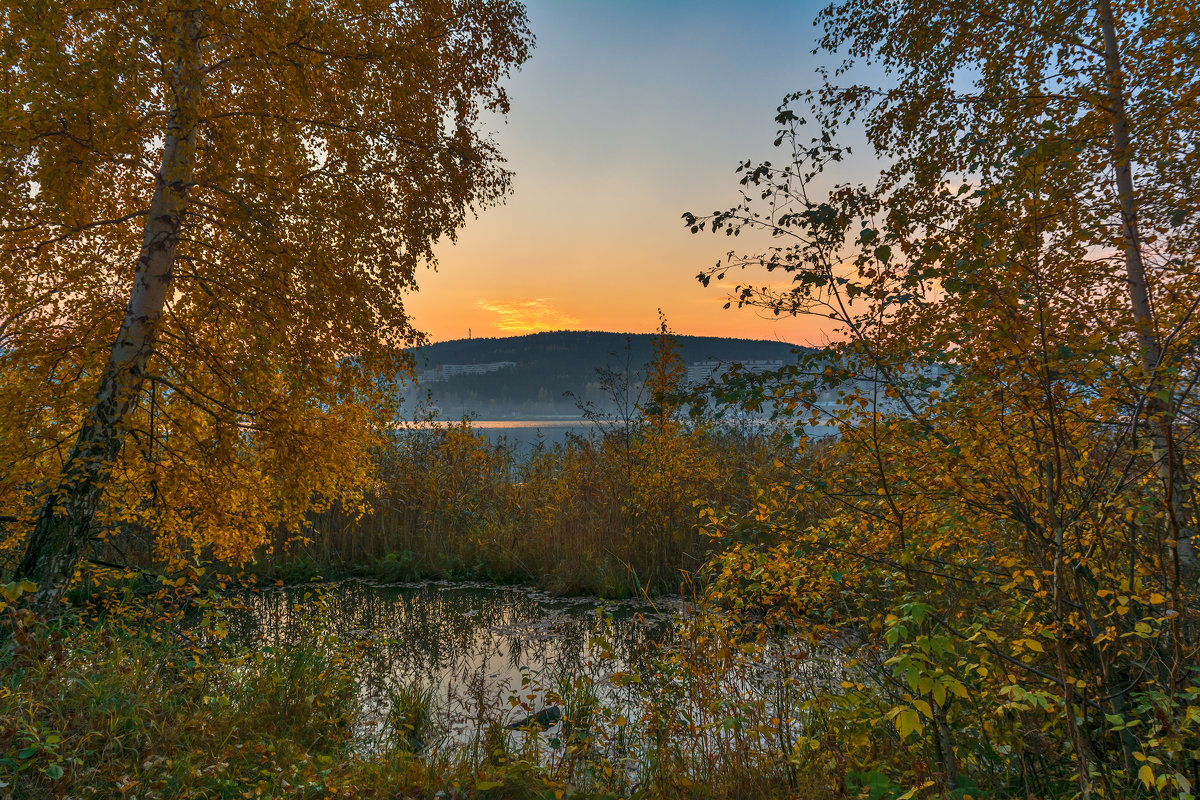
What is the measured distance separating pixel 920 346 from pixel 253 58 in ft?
18.1

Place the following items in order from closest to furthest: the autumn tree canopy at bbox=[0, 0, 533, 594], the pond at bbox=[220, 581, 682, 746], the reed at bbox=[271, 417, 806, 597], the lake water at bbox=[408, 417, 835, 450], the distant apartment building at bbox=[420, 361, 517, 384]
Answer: the autumn tree canopy at bbox=[0, 0, 533, 594] → the pond at bbox=[220, 581, 682, 746] → the reed at bbox=[271, 417, 806, 597] → the lake water at bbox=[408, 417, 835, 450] → the distant apartment building at bbox=[420, 361, 517, 384]

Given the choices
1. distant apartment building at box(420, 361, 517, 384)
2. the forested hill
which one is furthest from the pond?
distant apartment building at box(420, 361, 517, 384)

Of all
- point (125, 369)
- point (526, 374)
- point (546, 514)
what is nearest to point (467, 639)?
point (546, 514)

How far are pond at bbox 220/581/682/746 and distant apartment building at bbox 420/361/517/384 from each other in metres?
86.0

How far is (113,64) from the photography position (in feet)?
12.6

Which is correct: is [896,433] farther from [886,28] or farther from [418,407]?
[418,407]

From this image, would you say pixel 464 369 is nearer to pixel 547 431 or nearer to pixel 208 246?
pixel 547 431

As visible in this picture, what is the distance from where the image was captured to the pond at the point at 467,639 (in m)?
5.06

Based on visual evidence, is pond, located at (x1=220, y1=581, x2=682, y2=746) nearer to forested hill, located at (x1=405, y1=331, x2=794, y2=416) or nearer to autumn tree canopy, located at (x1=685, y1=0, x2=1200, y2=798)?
autumn tree canopy, located at (x1=685, y1=0, x2=1200, y2=798)

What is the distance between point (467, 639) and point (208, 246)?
16.9 ft

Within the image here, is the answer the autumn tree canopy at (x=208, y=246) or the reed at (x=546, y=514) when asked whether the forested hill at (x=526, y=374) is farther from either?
the autumn tree canopy at (x=208, y=246)

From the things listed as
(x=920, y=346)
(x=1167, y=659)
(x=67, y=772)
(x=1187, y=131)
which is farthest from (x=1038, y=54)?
(x=67, y=772)

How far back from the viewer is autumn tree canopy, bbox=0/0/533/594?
4074 mm

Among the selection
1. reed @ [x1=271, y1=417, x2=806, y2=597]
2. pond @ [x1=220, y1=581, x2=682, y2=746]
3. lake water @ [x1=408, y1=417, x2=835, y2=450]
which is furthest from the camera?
lake water @ [x1=408, y1=417, x2=835, y2=450]
